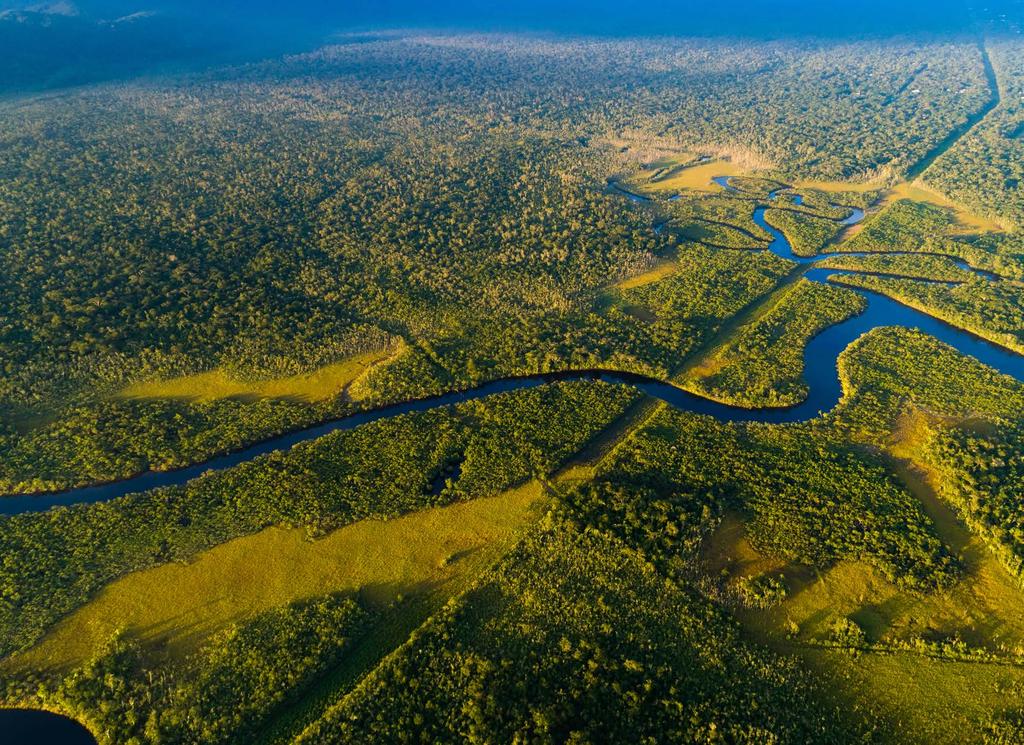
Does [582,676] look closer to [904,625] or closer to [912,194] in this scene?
[904,625]

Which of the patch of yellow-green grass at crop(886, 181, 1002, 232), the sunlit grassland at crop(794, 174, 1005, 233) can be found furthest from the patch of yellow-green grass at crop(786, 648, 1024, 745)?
the patch of yellow-green grass at crop(886, 181, 1002, 232)

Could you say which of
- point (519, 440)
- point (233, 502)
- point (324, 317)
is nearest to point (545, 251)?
point (324, 317)

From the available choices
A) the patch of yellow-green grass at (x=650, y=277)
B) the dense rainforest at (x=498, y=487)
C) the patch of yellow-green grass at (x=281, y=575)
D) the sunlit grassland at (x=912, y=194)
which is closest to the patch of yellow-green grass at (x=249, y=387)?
the dense rainforest at (x=498, y=487)

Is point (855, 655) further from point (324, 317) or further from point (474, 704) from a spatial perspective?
point (324, 317)

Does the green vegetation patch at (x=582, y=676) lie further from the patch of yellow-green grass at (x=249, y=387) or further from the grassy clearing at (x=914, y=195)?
the grassy clearing at (x=914, y=195)

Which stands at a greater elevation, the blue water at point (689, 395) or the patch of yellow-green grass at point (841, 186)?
the patch of yellow-green grass at point (841, 186)

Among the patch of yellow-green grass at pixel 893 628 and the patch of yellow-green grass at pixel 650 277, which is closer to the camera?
the patch of yellow-green grass at pixel 893 628

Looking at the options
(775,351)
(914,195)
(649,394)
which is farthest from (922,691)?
(914,195)
